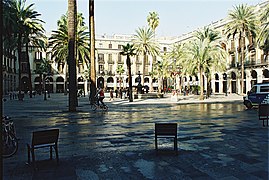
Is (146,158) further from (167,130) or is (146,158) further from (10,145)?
(10,145)

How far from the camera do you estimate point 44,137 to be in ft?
20.1

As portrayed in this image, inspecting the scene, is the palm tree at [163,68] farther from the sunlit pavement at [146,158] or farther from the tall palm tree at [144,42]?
the sunlit pavement at [146,158]

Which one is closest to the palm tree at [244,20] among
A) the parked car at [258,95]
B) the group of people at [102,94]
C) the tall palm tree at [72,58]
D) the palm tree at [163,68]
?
the palm tree at [163,68]

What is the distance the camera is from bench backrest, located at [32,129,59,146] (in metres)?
5.94

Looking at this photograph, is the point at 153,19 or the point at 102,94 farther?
the point at 153,19

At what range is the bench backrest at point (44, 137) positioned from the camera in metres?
5.94

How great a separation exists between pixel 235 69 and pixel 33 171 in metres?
58.9

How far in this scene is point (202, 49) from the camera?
33719 millimetres

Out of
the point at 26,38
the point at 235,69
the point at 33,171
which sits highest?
the point at 26,38

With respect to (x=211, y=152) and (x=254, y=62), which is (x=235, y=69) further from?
(x=211, y=152)

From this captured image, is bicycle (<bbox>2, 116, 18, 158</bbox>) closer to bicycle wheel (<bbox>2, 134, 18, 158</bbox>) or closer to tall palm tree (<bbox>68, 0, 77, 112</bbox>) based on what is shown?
bicycle wheel (<bbox>2, 134, 18, 158</bbox>)

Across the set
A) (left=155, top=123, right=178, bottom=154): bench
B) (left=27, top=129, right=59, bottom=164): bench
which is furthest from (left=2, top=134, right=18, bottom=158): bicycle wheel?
(left=155, top=123, right=178, bottom=154): bench

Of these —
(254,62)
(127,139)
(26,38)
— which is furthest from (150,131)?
(254,62)

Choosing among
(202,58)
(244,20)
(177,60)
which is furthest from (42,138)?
(244,20)
